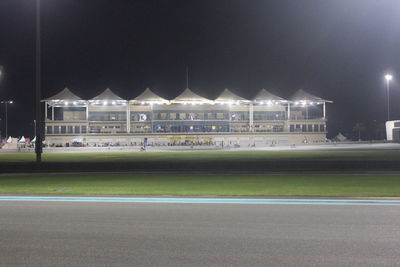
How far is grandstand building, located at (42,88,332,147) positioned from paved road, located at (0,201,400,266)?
76360 millimetres

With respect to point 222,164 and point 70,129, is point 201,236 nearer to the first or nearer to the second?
point 222,164

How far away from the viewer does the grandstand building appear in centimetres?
8781

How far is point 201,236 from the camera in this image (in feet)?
24.0

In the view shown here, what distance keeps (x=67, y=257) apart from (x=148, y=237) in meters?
1.69

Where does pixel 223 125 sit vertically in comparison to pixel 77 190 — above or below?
above

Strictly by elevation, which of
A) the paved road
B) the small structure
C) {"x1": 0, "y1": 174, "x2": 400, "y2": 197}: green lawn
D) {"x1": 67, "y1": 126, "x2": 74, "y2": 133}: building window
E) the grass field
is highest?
{"x1": 67, "y1": 126, "x2": 74, "y2": 133}: building window

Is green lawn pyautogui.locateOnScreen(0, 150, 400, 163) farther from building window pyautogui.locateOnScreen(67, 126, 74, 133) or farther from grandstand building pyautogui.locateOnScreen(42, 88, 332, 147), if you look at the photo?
building window pyautogui.locateOnScreen(67, 126, 74, 133)

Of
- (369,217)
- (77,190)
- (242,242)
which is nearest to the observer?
(242,242)

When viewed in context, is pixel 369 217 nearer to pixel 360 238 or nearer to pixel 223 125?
pixel 360 238

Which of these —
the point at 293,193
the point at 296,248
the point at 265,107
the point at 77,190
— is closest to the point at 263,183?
the point at 293,193

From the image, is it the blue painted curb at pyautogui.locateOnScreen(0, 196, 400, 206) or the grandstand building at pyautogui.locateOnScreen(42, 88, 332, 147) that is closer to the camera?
the blue painted curb at pyautogui.locateOnScreen(0, 196, 400, 206)

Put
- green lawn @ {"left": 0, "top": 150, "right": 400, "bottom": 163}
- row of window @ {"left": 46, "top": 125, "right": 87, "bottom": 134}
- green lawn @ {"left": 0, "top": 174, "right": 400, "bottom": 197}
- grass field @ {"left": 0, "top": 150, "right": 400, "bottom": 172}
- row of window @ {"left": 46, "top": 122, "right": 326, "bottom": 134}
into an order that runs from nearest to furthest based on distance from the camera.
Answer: green lawn @ {"left": 0, "top": 174, "right": 400, "bottom": 197}
grass field @ {"left": 0, "top": 150, "right": 400, "bottom": 172}
green lawn @ {"left": 0, "top": 150, "right": 400, "bottom": 163}
row of window @ {"left": 46, "top": 125, "right": 87, "bottom": 134}
row of window @ {"left": 46, "top": 122, "right": 326, "bottom": 134}

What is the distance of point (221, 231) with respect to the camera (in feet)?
25.4

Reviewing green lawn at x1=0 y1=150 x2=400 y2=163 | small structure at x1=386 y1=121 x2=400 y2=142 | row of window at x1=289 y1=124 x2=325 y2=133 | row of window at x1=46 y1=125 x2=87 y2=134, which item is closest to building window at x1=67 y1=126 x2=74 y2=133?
row of window at x1=46 y1=125 x2=87 y2=134
